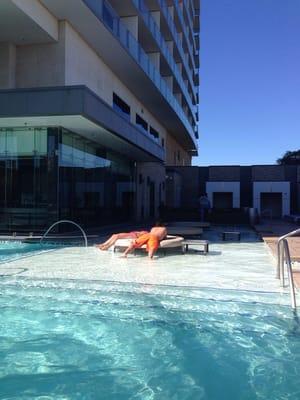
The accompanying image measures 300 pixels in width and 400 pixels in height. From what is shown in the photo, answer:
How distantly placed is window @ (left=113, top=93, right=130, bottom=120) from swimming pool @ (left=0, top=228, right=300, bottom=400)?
18183mm

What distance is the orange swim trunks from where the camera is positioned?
11867 mm

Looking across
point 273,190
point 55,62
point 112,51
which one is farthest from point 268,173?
point 55,62

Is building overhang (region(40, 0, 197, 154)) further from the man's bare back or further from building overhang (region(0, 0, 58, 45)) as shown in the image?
the man's bare back

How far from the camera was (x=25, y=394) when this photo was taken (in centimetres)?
451

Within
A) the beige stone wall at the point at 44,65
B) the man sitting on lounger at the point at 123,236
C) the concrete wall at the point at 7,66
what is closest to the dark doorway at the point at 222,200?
the beige stone wall at the point at 44,65

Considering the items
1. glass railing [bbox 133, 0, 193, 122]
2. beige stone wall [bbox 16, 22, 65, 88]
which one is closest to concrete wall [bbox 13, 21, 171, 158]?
beige stone wall [bbox 16, 22, 65, 88]

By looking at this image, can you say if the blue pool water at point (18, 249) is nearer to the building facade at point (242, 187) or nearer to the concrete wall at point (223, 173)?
the building facade at point (242, 187)

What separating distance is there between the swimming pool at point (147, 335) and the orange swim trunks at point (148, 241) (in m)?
2.04

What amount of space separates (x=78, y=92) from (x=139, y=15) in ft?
44.7

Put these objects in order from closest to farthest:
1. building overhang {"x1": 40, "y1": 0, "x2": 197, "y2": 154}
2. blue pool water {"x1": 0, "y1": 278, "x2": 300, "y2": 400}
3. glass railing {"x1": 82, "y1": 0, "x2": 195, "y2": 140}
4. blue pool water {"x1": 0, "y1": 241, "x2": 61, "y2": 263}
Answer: blue pool water {"x1": 0, "y1": 278, "x2": 300, "y2": 400} < blue pool water {"x1": 0, "y1": 241, "x2": 61, "y2": 263} < building overhang {"x1": 40, "y1": 0, "x2": 197, "y2": 154} < glass railing {"x1": 82, "y1": 0, "x2": 195, "y2": 140}

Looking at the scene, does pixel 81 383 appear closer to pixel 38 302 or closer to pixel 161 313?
pixel 161 313

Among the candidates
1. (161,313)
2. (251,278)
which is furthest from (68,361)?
(251,278)

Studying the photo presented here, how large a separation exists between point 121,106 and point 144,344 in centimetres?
2334

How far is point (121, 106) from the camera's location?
2783 centimetres
